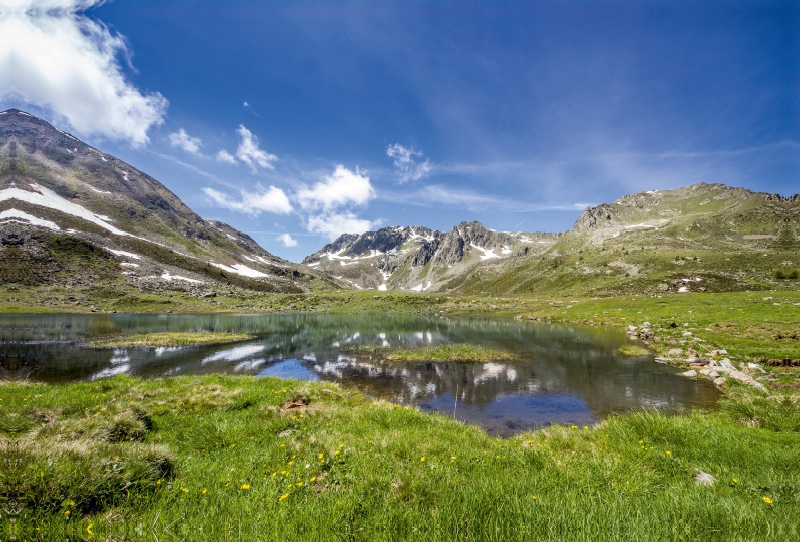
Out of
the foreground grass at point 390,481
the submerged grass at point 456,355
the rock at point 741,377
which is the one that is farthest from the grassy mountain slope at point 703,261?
the foreground grass at point 390,481

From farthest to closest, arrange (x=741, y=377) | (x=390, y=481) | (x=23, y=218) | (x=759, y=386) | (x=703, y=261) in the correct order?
(x=23, y=218) → (x=703, y=261) → (x=741, y=377) → (x=759, y=386) → (x=390, y=481)

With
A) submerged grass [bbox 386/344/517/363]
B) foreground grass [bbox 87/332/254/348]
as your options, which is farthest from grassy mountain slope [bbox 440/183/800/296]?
foreground grass [bbox 87/332/254/348]

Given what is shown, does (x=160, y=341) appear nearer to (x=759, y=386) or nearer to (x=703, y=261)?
(x=759, y=386)

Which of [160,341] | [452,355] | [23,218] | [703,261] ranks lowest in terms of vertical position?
[160,341]

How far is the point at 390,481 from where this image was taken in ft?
18.7

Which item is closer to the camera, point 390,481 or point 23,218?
point 390,481

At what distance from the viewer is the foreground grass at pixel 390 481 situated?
402 cm

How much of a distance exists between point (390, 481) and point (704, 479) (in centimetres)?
642

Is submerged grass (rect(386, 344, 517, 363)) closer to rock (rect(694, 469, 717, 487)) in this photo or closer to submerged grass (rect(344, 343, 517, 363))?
submerged grass (rect(344, 343, 517, 363))

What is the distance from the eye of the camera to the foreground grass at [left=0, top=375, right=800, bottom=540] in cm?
402

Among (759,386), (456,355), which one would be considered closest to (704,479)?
(759,386)

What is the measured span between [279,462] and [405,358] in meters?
26.9

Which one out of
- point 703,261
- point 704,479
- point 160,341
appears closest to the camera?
point 704,479

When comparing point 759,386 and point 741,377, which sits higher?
point 759,386
